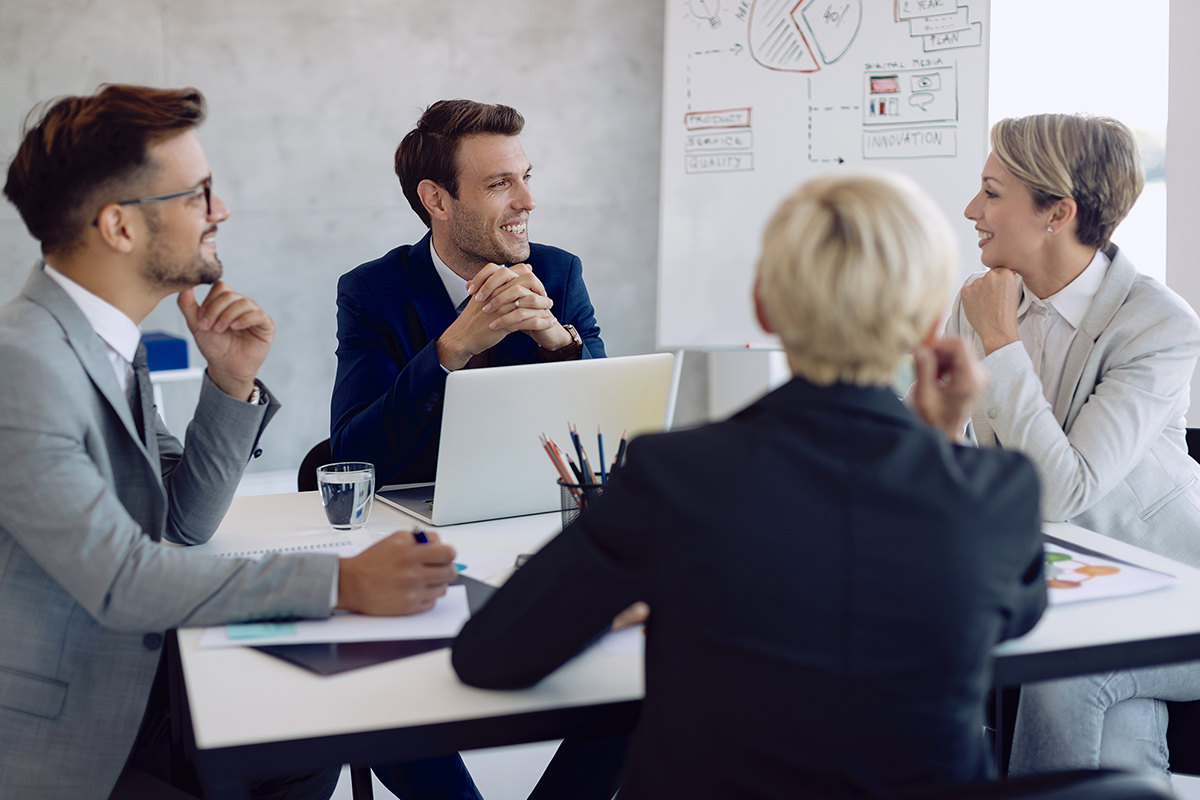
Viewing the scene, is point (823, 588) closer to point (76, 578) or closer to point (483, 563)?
point (483, 563)

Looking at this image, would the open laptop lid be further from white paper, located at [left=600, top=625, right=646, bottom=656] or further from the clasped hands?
white paper, located at [left=600, top=625, right=646, bottom=656]

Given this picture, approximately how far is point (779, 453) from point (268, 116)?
3.40 meters

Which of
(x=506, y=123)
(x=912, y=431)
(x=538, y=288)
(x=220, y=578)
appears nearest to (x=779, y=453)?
(x=912, y=431)

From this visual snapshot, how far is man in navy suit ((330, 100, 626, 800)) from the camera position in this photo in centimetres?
181

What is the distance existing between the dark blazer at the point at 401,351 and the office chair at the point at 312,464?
6 centimetres

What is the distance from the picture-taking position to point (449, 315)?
225cm

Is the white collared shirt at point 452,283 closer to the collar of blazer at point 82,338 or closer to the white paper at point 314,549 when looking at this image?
the white paper at point 314,549

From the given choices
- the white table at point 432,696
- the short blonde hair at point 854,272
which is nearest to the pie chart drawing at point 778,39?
the white table at point 432,696

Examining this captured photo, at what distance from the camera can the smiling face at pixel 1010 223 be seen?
1884mm

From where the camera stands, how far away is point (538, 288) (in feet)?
6.34

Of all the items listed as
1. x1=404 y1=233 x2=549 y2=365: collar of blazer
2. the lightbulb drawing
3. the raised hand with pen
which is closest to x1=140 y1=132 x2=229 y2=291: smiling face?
the raised hand with pen

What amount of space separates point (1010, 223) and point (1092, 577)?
82 cm

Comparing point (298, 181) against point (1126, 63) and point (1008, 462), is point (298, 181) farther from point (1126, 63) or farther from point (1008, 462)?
point (1008, 462)

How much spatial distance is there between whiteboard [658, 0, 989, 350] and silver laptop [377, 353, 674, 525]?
1.72 meters
